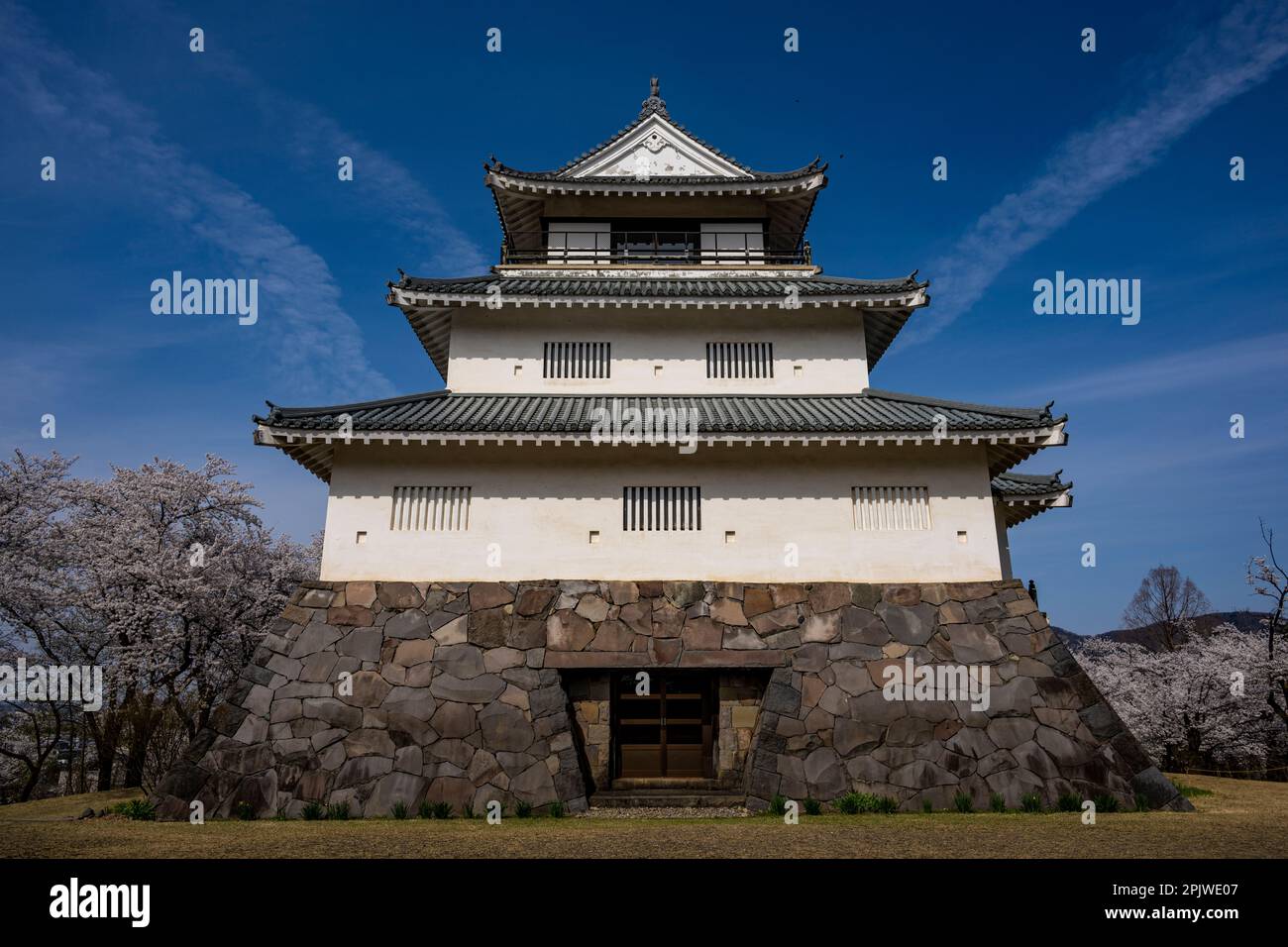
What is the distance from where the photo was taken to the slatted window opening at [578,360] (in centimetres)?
1736

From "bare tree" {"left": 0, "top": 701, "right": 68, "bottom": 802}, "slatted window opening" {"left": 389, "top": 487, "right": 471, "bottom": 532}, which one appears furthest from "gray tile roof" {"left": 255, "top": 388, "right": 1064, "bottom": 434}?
"bare tree" {"left": 0, "top": 701, "right": 68, "bottom": 802}

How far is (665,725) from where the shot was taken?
1425 cm

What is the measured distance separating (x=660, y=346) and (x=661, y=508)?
186 inches

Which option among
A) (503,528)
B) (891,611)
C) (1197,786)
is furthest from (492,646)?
(1197,786)

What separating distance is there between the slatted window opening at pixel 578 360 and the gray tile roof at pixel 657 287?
1302 millimetres

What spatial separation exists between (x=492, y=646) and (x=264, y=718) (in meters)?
4.47

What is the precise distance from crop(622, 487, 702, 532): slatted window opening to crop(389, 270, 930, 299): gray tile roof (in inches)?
201

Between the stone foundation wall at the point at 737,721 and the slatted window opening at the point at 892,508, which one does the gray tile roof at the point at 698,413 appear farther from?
the stone foundation wall at the point at 737,721

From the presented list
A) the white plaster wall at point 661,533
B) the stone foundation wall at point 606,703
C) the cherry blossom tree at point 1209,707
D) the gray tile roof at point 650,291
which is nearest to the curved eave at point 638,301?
the gray tile roof at point 650,291

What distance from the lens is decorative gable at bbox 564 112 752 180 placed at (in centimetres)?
2097

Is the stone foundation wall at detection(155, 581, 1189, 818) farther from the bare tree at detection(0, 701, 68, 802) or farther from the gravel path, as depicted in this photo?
the bare tree at detection(0, 701, 68, 802)

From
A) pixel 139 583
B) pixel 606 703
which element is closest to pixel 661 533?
pixel 606 703

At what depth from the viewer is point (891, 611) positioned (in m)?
14.5

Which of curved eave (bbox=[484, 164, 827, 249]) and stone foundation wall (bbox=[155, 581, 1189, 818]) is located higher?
curved eave (bbox=[484, 164, 827, 249])
